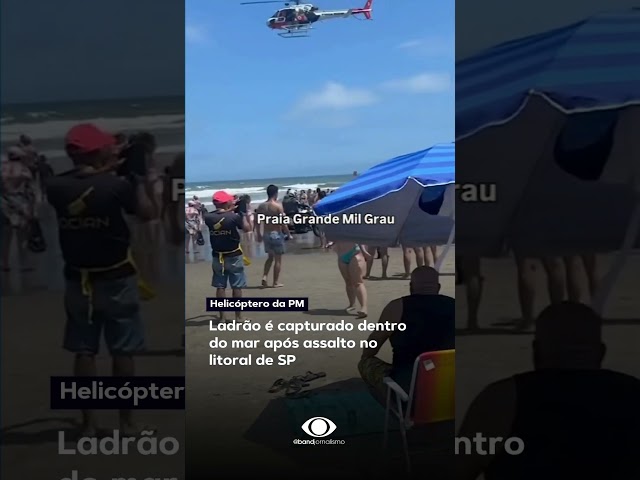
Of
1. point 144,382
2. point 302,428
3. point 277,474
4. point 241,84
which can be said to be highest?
point 241,84

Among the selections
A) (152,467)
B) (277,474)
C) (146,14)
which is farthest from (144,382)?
(146,14)

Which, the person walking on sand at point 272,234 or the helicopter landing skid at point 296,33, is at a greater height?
the helicopter landing skid at point 296,33

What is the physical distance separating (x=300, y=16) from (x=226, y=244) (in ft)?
2.88

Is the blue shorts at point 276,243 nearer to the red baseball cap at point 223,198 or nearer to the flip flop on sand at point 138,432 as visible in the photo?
the red baseball cap at point 223,198

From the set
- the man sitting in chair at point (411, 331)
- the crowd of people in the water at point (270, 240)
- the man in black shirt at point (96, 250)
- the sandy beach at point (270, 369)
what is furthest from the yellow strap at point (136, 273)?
the man sitting in chair at point (411, 331)

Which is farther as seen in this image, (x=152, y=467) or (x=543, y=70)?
(x=152, y=467)

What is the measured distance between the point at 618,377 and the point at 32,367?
2.22m

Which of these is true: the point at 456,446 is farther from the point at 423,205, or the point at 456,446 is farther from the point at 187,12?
the point at 187,12

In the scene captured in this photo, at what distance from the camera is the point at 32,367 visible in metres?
2.45

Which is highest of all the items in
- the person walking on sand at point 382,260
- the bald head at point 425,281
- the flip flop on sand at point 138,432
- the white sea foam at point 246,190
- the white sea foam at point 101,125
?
the white sea foam at point 101,125

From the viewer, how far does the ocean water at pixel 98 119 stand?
2363 millimetres

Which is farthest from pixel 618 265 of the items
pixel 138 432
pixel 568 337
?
pixel 138 432

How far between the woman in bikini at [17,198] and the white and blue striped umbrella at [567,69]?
1.65 meters

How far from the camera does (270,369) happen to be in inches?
94.3
